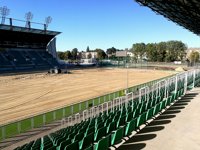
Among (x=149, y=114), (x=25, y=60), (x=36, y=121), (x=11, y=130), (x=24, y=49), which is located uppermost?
(x=24, y=49)

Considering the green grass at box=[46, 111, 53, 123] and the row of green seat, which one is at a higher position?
the row of green seat

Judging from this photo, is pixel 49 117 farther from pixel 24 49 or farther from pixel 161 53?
pixel 161 53

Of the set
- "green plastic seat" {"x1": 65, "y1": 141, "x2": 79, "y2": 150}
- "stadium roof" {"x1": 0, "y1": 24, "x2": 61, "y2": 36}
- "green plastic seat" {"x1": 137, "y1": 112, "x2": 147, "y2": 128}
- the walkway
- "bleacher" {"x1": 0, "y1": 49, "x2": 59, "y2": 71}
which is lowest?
the walkway

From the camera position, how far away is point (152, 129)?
11266mm

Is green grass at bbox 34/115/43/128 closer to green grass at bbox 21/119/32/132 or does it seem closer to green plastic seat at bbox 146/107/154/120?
green grass at bbox 21/119/32/132

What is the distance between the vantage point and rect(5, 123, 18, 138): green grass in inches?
525

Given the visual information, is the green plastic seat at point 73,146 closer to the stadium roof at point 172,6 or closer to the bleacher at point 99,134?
the bleacher at point 99,134

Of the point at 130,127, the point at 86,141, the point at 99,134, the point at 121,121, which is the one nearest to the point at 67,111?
the point at 121,121

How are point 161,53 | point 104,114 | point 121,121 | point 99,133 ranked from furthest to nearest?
1. point 161,53
2. point 104,114
3. point 121,121
4. point 99,133

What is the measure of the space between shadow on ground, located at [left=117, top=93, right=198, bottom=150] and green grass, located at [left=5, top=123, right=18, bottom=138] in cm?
662

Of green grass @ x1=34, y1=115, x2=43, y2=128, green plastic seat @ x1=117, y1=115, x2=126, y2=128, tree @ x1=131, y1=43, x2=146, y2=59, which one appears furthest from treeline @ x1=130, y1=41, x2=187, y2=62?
green plastic seat @ x1=117, y1=115, x2=126, y2=128

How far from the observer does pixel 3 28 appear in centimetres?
6638

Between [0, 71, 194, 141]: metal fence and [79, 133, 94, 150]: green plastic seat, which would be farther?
[0, 71, 194, 141]: metal fence

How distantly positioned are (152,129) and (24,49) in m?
71.6
